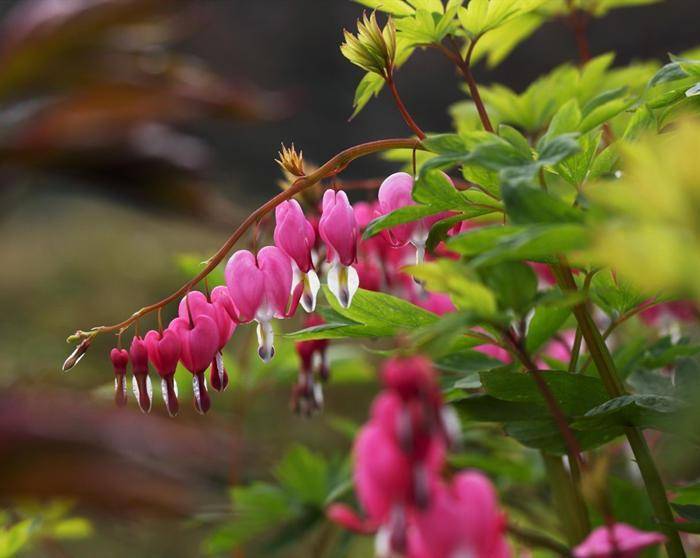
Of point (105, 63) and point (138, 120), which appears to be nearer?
point (138, 120)

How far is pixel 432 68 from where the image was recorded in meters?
4.70

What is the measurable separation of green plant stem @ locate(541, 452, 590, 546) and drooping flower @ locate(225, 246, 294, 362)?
12.4 inches

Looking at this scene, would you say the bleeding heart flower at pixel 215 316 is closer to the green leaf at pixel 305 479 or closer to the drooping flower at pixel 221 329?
the drooping flower at pixel 221 329

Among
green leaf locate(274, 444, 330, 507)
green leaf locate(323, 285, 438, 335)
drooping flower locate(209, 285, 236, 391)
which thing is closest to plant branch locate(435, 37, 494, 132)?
green leaf locate(323, 285, 438, 335)

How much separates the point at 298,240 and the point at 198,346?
131 millimetres

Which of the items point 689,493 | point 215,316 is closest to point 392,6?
point 215,316

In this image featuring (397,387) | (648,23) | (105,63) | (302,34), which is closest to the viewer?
(397,387)

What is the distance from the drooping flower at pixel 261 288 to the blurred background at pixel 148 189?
18.8 inches

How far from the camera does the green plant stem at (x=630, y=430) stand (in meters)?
0.69

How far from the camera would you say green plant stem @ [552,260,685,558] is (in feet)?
2.26

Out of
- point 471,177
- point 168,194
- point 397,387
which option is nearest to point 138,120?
point 168,194

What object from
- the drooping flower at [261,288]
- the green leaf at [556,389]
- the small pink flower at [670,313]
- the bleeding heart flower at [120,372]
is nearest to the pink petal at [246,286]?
the drooping flower at [261,288]

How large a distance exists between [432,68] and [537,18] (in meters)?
3.59

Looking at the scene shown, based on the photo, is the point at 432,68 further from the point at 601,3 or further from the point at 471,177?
the point at 471,177
